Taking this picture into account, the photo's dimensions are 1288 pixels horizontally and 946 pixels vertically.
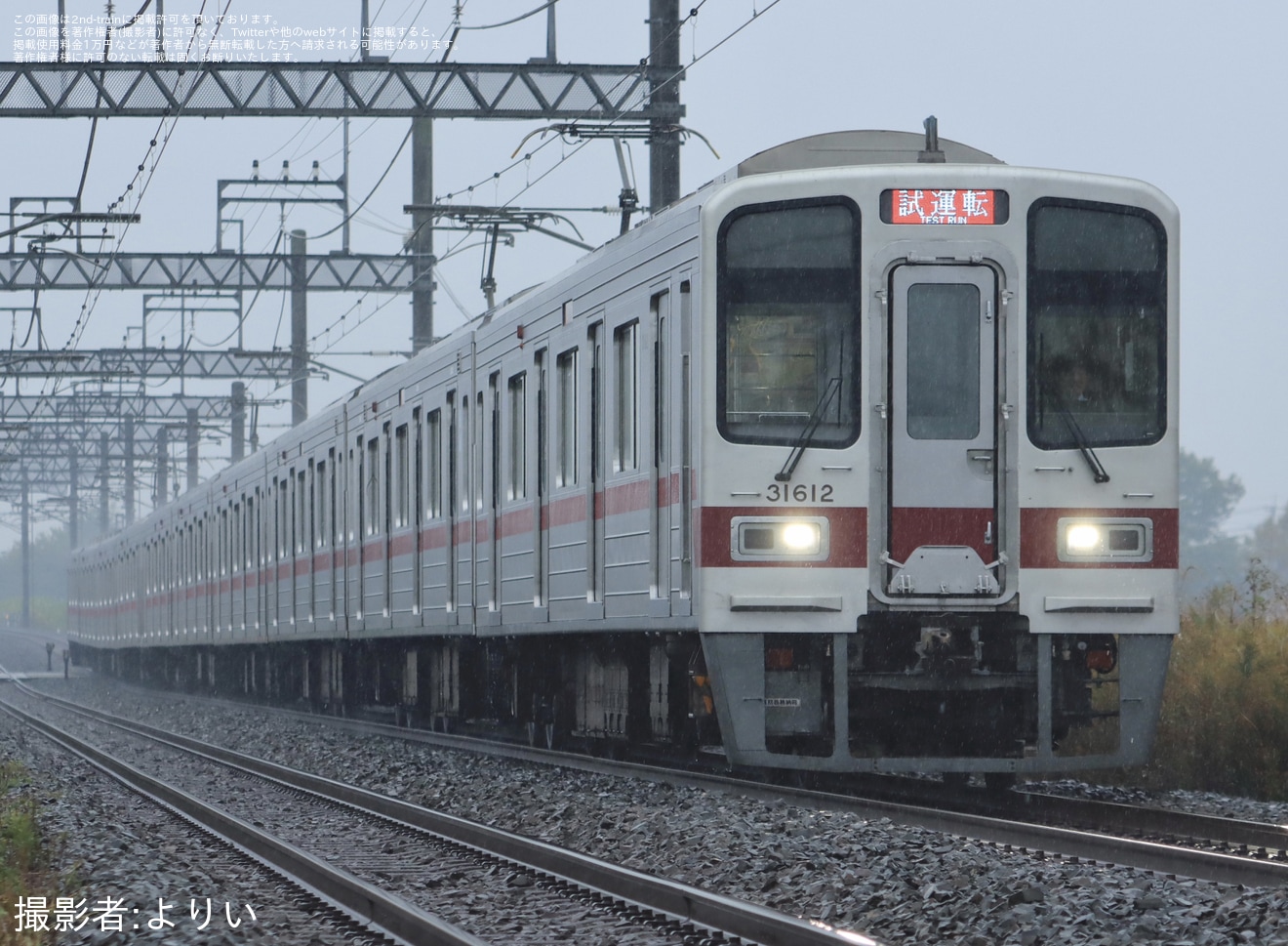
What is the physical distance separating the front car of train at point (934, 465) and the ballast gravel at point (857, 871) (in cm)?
83

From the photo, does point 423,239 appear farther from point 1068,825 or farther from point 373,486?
point 1068,825

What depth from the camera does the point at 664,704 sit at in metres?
12.4

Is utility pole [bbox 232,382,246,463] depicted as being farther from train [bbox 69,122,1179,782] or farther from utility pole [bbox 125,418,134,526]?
train [bbox 69,122,1179,782]

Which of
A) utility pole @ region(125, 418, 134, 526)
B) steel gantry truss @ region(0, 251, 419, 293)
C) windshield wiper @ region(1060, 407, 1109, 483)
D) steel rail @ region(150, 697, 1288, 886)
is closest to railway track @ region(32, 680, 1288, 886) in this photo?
steel rail @ region(150, 697, 1288, 886)

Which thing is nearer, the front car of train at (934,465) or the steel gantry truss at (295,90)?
the front car of train at (934,465)

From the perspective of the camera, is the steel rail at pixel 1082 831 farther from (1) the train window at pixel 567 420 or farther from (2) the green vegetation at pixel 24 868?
(2) the green vegetation at pixel 24 868

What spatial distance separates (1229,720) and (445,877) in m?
5.50

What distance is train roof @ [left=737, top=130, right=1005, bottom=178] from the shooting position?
11.1m

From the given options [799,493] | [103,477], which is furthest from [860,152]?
[103,477]

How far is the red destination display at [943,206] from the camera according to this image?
415 inches

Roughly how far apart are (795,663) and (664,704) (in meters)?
2.08

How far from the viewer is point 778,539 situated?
10.3 m

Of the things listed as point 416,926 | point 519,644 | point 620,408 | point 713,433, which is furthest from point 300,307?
point 416,926

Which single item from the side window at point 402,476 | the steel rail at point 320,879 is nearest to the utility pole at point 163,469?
the side window at point 402,476
